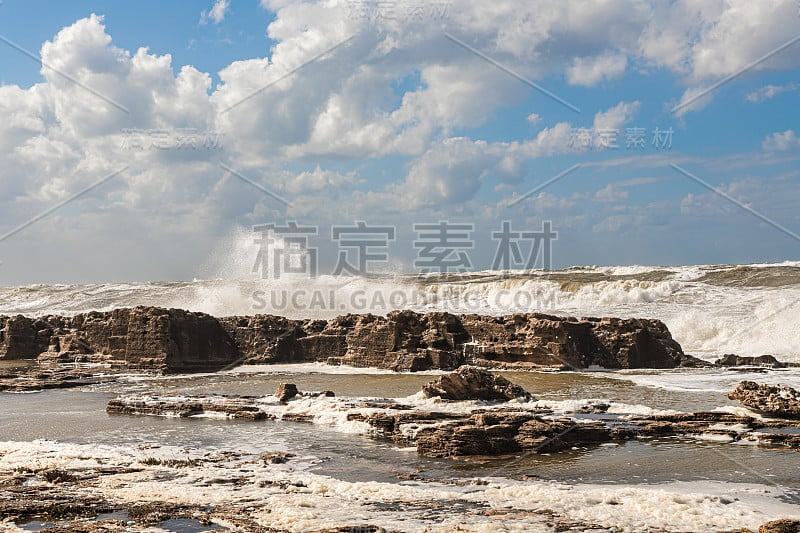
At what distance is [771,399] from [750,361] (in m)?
9.57

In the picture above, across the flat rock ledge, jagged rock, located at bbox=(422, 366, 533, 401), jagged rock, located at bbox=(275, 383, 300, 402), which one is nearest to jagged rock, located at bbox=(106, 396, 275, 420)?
the flat rock ledge

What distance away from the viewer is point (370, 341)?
23.8 meters

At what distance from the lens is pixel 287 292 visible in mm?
43500

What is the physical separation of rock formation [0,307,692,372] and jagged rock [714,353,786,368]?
994mm

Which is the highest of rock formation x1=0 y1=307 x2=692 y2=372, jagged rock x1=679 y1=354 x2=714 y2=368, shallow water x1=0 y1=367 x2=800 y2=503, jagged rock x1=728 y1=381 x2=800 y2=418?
rock formation x1=0 y1=307 x2=692 y2=372

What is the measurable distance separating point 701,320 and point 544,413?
750 inches

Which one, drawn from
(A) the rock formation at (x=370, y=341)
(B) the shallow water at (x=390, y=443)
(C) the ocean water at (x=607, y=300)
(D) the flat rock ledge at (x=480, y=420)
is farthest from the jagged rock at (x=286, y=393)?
(C) the ocean water at (x=607, y=300)

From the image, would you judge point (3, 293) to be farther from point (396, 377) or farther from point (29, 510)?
point (29, 510)

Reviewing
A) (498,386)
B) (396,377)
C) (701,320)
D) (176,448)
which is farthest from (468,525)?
(701,320)

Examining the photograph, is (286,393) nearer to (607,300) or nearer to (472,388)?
(472,388)

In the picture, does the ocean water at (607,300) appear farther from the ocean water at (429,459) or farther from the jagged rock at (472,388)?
the jagged rock at (472,388)

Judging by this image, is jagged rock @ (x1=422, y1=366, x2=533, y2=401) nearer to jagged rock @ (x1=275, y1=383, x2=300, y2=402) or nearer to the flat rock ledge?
the flat rock ledge

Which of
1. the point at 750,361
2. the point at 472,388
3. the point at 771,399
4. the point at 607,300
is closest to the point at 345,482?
the point at 472,388

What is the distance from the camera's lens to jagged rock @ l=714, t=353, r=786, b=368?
21000 mm
